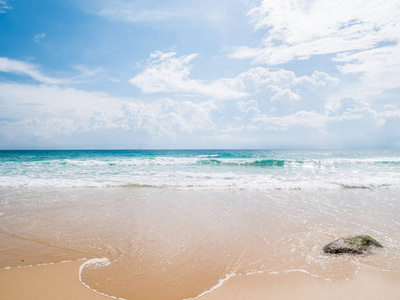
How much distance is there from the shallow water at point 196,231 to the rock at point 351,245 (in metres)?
0.15

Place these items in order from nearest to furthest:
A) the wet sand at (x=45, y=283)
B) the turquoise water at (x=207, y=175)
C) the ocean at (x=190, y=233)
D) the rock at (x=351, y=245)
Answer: the wet sand at (x=45, y=283) < the ocean at (x=190, y=233) < the rock at (x=351, y=245) < the turquoise water at (x=207, y=175)

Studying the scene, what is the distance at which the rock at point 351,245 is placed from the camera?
413cm

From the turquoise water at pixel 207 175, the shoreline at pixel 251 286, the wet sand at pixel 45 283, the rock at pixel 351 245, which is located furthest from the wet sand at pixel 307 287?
the turquoise water at pixel 207 175

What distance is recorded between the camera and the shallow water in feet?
11.5

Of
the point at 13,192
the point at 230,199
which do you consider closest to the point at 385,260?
the point at 230,199

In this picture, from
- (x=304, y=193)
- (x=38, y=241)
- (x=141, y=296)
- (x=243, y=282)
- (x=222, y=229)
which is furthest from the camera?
(x=304, y=193)

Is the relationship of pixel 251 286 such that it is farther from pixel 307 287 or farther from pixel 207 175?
pixel 207 175

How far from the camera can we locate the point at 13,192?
9852 millimetres

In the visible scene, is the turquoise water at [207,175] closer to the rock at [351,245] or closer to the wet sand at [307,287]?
the rock at [351,245]

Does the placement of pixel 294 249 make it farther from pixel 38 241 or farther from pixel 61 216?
pixel 61 216

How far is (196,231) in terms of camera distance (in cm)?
529

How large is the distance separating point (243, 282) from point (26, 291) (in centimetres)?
296

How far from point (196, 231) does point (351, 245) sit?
3.06m

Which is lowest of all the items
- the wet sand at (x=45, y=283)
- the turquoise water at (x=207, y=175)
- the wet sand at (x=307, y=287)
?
the wet sand at (x=307, y=287)
